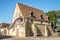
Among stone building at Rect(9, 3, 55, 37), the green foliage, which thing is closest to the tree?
the green foliage

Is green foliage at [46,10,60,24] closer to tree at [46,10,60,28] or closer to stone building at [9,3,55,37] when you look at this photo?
tree at [46,10,60,28]

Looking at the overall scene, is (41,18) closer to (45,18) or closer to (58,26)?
(45,18)

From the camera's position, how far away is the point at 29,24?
1800 inches

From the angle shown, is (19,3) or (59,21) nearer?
(19,3)

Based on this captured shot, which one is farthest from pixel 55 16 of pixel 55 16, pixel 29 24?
pixel 29 24

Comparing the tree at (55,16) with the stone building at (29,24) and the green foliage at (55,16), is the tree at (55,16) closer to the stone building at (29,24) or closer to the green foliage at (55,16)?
the green foliage at (55,16)

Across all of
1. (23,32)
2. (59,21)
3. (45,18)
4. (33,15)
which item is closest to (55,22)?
(59,21)

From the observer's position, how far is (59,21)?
70875 millimetres

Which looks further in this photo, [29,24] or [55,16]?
[55,16]

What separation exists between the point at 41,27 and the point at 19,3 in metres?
12.2

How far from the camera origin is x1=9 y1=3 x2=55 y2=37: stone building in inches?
1741

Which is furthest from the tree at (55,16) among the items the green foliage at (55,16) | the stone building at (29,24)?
the stone building at (29,24)

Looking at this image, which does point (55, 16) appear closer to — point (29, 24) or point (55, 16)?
point (55, 16)

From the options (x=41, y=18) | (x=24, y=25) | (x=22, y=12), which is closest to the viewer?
(x=24, y=25)
